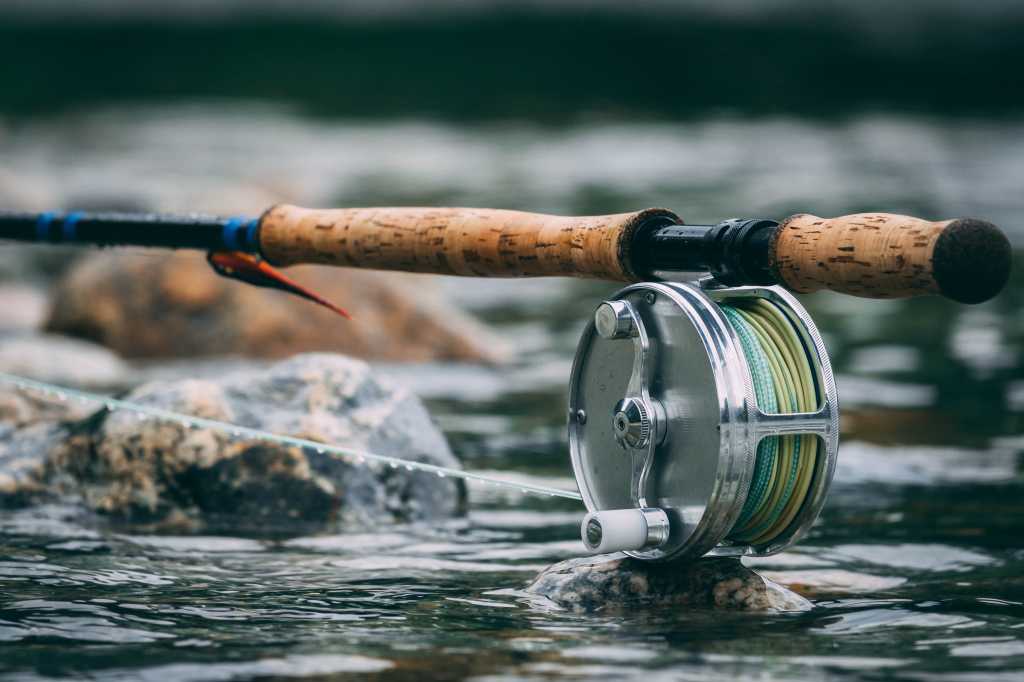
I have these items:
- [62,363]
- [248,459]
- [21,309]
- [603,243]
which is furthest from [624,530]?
[21,309]

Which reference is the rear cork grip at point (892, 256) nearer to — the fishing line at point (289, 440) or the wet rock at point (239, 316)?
the fishing line at point (289, 440)

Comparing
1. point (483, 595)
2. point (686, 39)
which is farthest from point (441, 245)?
point (686, 39)

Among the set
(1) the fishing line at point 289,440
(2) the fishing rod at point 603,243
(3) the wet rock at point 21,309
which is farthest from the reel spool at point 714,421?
(3) the wet rock at point 21,309

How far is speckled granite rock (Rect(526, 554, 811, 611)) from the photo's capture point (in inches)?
145

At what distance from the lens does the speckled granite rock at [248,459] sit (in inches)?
191

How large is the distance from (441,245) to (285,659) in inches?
48.1

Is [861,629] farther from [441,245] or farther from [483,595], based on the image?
[441,245]

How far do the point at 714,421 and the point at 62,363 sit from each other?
4992mm

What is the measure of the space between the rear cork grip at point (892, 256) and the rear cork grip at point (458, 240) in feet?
1.29

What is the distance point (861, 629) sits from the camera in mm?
3533

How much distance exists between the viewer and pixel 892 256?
316 centimetres

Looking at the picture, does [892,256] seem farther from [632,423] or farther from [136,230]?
[136,230]

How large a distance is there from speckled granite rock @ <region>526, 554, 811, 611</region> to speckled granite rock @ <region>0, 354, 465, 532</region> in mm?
1234

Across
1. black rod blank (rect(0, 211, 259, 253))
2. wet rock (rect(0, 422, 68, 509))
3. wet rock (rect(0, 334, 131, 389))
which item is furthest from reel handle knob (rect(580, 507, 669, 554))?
wet rock (rect(0, 334, 131, 389))
